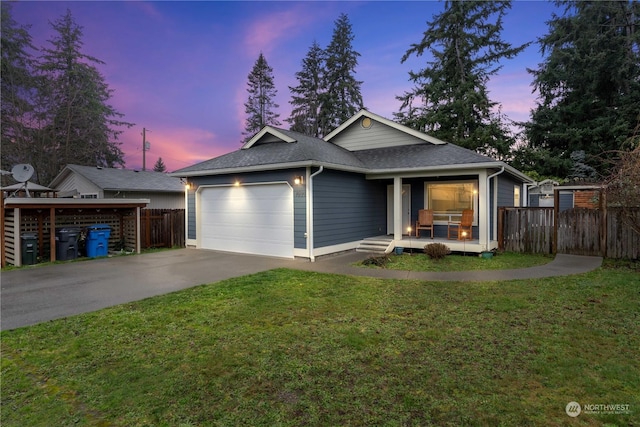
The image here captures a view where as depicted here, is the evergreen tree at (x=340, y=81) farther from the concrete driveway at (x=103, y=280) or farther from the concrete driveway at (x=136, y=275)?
the concrete driveway at (x=103, y=280)

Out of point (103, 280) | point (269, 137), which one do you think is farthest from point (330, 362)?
point (269, 137)

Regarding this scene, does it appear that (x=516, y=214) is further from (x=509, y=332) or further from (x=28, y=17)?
(x=28, y=17)

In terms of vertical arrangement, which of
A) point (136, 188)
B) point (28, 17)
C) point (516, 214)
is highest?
point (28, 17)

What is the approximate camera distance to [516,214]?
1062cm

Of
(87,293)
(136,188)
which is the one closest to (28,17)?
(136,188)

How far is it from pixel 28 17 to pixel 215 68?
19534mm

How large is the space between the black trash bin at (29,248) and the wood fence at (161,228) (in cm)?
350

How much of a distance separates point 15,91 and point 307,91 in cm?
2246

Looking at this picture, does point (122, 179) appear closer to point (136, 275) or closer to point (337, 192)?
point (136, 275)

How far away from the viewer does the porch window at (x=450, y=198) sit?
11.2m

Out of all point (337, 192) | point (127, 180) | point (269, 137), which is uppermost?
point (269, 137)

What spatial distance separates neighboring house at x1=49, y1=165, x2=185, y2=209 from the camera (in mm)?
17016

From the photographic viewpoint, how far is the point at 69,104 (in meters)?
26.0

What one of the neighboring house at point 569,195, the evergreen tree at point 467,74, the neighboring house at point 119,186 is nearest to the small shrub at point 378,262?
the neighboring house at point 569,195
